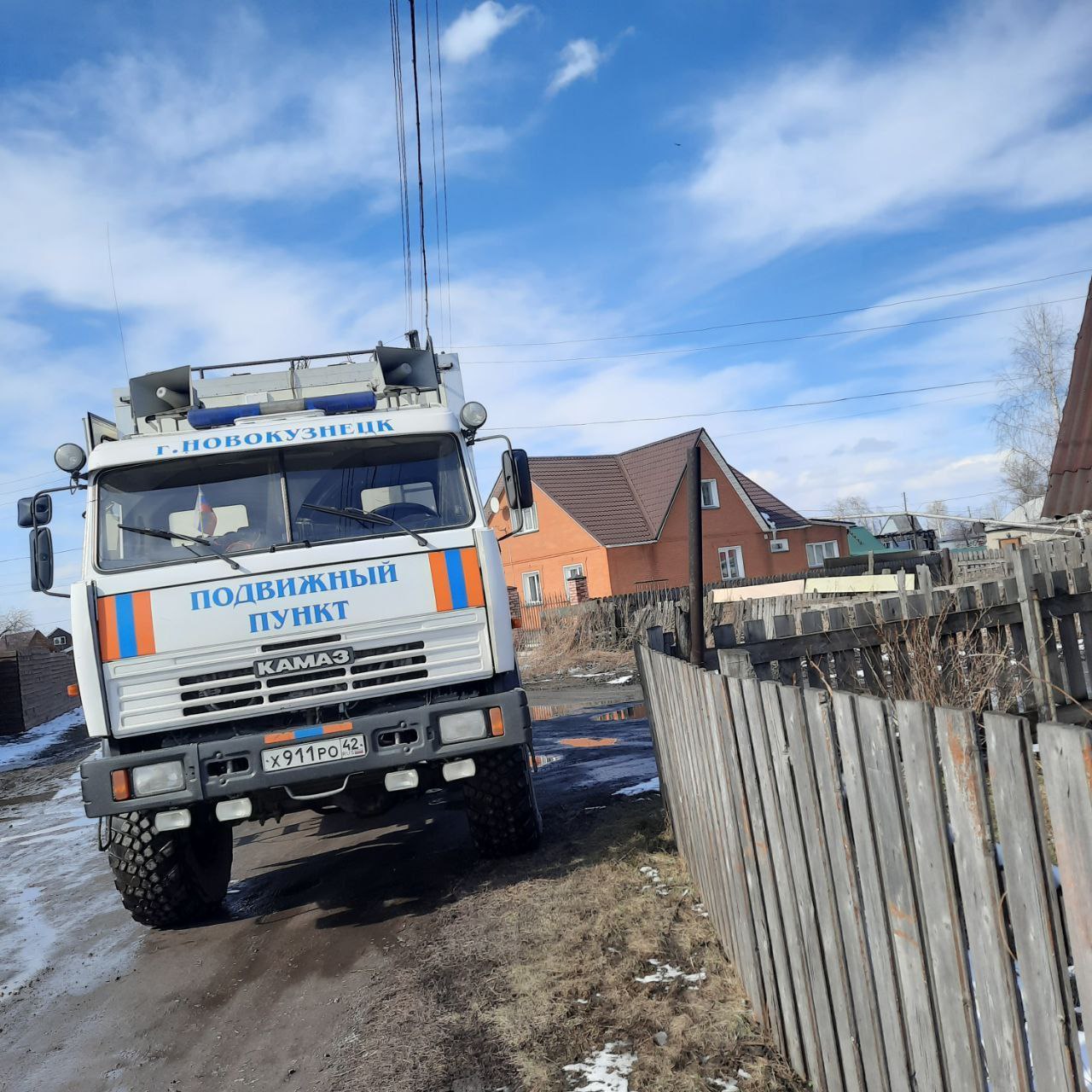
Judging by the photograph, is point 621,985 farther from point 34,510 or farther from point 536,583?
point 536,583

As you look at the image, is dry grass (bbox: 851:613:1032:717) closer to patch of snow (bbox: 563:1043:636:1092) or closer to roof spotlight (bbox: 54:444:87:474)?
patch of snow (bbox: 563:1043:636:1092)

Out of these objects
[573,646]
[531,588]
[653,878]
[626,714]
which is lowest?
[626,714]

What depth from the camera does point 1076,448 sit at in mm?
10305

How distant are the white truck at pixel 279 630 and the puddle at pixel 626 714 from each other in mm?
7453

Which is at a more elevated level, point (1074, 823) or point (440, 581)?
point (440, 581)

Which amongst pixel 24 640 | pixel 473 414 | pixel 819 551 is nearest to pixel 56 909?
pixel 473 414

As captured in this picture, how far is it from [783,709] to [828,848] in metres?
0.37

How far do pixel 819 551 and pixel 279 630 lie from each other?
37266 millimetres

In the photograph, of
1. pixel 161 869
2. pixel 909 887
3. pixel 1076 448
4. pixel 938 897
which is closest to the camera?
pixel 938 897

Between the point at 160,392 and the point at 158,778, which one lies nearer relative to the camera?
the point at 158,778

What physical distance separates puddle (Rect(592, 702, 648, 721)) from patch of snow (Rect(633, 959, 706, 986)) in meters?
9.18

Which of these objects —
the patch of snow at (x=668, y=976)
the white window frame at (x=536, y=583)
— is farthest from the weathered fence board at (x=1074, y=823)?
the white window frame at (x=536, y=583)

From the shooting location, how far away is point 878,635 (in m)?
6.45

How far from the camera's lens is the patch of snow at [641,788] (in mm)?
7909
